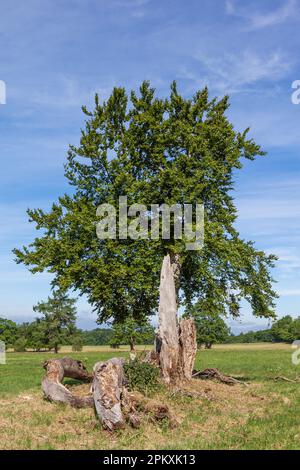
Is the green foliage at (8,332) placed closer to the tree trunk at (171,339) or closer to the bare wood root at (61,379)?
the bare wood root at (61,379)

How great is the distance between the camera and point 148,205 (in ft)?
86.9

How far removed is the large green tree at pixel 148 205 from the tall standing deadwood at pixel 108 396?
27.8ft

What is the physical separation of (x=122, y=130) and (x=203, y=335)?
6275cm

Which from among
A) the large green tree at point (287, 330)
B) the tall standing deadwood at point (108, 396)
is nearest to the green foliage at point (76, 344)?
the large green tree at point (287, 330)

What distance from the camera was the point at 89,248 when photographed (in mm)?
26406

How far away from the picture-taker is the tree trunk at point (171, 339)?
72.4ft

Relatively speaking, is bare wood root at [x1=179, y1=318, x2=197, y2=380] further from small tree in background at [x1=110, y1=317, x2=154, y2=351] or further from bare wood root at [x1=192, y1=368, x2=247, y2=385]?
small tree in background at [x1=110, y1=317, x2=154, y2=351]

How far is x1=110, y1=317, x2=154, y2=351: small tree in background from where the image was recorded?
26.0 m

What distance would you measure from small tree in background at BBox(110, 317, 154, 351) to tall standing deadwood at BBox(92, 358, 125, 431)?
8801mm

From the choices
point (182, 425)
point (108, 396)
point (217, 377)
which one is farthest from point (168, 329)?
point (108, 396)

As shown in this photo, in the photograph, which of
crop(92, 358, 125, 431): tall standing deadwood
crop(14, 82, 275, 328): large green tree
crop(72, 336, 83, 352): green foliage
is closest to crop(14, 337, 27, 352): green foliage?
crop(72, 336, 83, 352): green foliage
